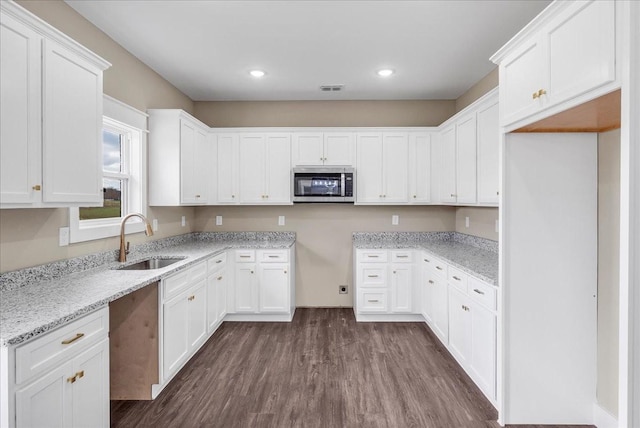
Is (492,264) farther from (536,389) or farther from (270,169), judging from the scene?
(270,169)

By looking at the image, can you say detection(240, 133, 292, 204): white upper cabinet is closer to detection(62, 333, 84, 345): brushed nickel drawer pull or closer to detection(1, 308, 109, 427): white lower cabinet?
detection(1, 308, 109, 427): white lower cabinet

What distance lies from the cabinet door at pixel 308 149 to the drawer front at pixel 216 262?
145 cm

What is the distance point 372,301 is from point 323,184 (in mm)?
1556

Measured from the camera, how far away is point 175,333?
2.48 meters

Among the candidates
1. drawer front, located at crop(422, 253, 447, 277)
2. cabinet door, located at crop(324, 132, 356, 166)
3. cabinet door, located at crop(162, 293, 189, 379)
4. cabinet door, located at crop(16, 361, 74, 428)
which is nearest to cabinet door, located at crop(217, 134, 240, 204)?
cabinet door, located at crop(324, 132, 356, 166)

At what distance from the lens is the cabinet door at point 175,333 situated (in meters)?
2.33

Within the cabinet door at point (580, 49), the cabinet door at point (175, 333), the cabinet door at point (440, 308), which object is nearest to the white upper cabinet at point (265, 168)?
the cabinet door at point (175, 333)

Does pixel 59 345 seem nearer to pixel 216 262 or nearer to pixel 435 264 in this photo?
pixel 216 262

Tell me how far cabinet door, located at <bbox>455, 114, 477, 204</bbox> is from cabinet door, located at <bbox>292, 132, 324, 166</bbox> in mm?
1614

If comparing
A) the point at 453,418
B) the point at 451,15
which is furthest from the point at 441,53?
the point at 453,418

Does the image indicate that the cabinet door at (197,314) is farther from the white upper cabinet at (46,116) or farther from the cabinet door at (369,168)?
the cabinet door at (369,168)

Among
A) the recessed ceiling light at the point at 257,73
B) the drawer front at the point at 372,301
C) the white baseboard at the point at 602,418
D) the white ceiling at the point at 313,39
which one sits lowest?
the white baseboard at the point at 602,418

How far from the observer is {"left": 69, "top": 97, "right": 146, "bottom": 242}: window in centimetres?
253

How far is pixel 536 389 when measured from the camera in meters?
1.99
